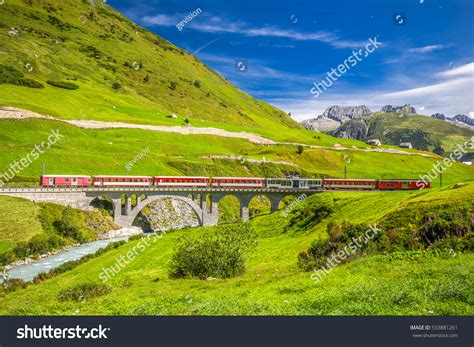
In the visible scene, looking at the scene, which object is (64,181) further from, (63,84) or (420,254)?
(63,84)

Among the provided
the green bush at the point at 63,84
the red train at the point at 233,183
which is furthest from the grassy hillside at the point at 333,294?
the green bush at the point at 63,84

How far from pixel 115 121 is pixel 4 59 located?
48266mm

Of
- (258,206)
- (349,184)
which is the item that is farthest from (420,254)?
(258,206)

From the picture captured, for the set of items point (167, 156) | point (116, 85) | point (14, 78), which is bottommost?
point (167, 156)

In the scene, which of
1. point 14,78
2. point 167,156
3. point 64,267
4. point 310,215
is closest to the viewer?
point 64,267

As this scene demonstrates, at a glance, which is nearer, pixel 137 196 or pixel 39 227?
pixel 39 227

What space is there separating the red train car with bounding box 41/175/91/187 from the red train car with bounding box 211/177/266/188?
24.3 metres

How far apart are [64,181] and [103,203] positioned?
834cm

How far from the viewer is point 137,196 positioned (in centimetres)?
7319

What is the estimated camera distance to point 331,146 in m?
179

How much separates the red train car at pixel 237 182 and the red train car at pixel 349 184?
1388 centimetres

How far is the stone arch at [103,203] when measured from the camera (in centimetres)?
6931

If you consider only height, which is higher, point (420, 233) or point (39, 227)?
point (420, 233)
